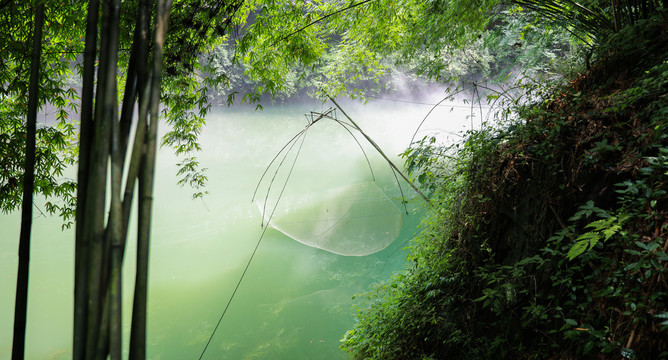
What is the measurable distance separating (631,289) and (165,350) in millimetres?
3699

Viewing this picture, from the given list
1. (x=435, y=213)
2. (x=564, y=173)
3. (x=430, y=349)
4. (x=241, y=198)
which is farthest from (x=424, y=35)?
(x=241, y=198)

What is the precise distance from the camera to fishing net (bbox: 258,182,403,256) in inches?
176

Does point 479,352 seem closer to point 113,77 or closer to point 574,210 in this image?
point 574,210

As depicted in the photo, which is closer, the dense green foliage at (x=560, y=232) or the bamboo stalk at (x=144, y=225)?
the bamboo stalk at (x=144, y=225)

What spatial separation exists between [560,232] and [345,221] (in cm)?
340

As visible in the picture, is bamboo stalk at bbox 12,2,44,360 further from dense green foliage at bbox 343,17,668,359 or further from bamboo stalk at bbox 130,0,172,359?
dense green foliage at bbox 343,17,668,359

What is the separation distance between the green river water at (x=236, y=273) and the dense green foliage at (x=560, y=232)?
1.50m

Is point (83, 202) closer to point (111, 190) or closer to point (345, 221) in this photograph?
point (111, 190)

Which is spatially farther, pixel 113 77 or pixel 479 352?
pixel 479 352

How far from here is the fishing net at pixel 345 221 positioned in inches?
176

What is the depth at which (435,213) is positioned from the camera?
91.9 inches

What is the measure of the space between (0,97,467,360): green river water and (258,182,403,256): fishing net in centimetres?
1

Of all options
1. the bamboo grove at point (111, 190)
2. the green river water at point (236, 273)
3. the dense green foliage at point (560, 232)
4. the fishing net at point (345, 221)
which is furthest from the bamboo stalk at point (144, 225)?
the fishing net at point (345, 221)

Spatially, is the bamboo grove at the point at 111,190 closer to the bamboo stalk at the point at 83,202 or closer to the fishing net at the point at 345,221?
the bamboo stalk at the point at 83,202
